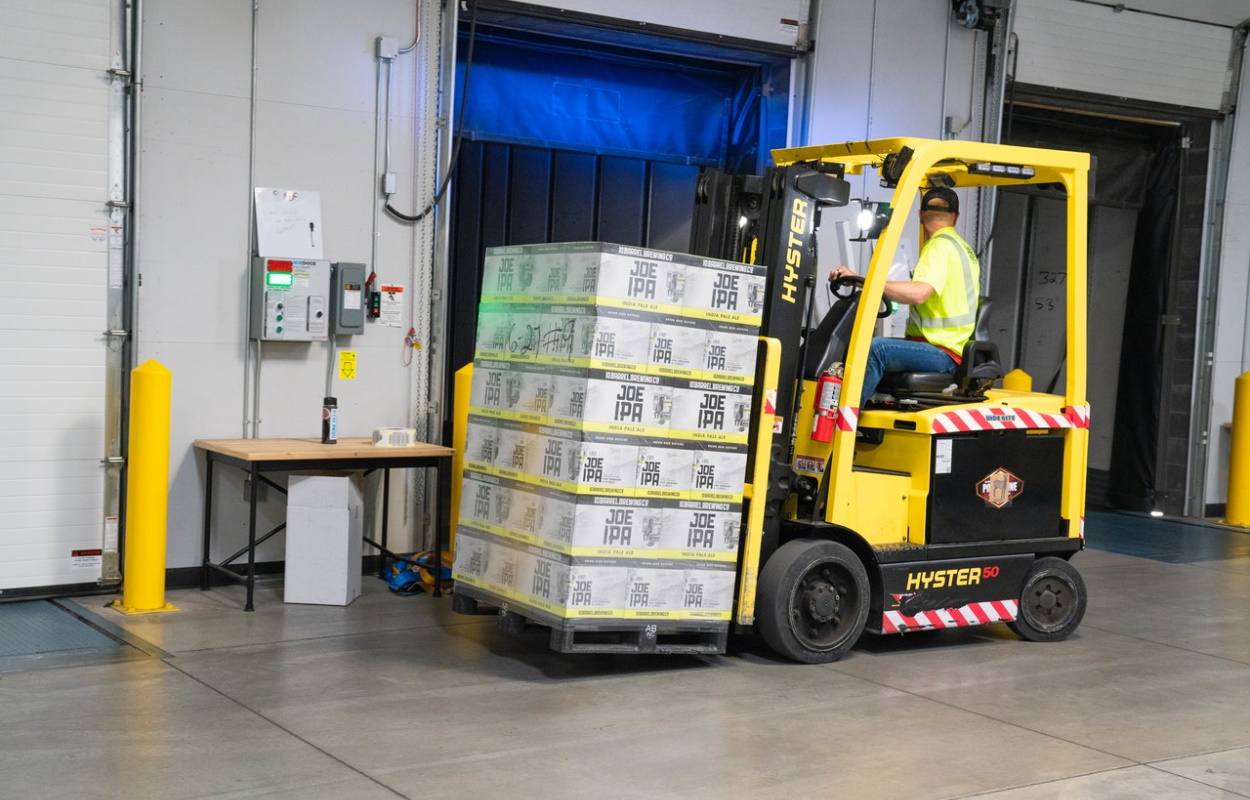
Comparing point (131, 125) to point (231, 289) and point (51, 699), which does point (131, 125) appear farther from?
point (51, 699)

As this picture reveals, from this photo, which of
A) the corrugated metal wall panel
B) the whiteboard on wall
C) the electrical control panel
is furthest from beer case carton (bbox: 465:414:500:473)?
the corrugated metal wall panel

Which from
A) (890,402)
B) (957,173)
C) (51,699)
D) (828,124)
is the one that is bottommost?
(51,699)

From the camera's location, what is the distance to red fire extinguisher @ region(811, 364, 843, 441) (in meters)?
6.50

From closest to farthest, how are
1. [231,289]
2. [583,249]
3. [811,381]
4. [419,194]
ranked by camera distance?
[583,249] < [811,381] < [231,289] < [419,194]

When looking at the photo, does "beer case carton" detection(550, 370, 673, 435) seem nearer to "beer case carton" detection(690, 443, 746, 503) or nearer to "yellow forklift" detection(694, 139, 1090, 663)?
"beer case carton" detection(690, 443, 746, 503)

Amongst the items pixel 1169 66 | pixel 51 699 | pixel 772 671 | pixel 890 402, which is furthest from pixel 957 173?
pixel 1169 66

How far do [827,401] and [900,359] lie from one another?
49 centimetres

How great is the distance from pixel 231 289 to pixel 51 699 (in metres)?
3.01

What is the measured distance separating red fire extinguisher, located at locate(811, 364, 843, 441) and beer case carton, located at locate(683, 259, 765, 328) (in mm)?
571

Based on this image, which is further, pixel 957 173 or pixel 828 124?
pixel 828 124

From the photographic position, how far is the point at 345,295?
800cm

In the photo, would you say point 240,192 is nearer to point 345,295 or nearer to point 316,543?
point 345,295

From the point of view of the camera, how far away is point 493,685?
232 inches

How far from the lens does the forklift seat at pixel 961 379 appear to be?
678cm
